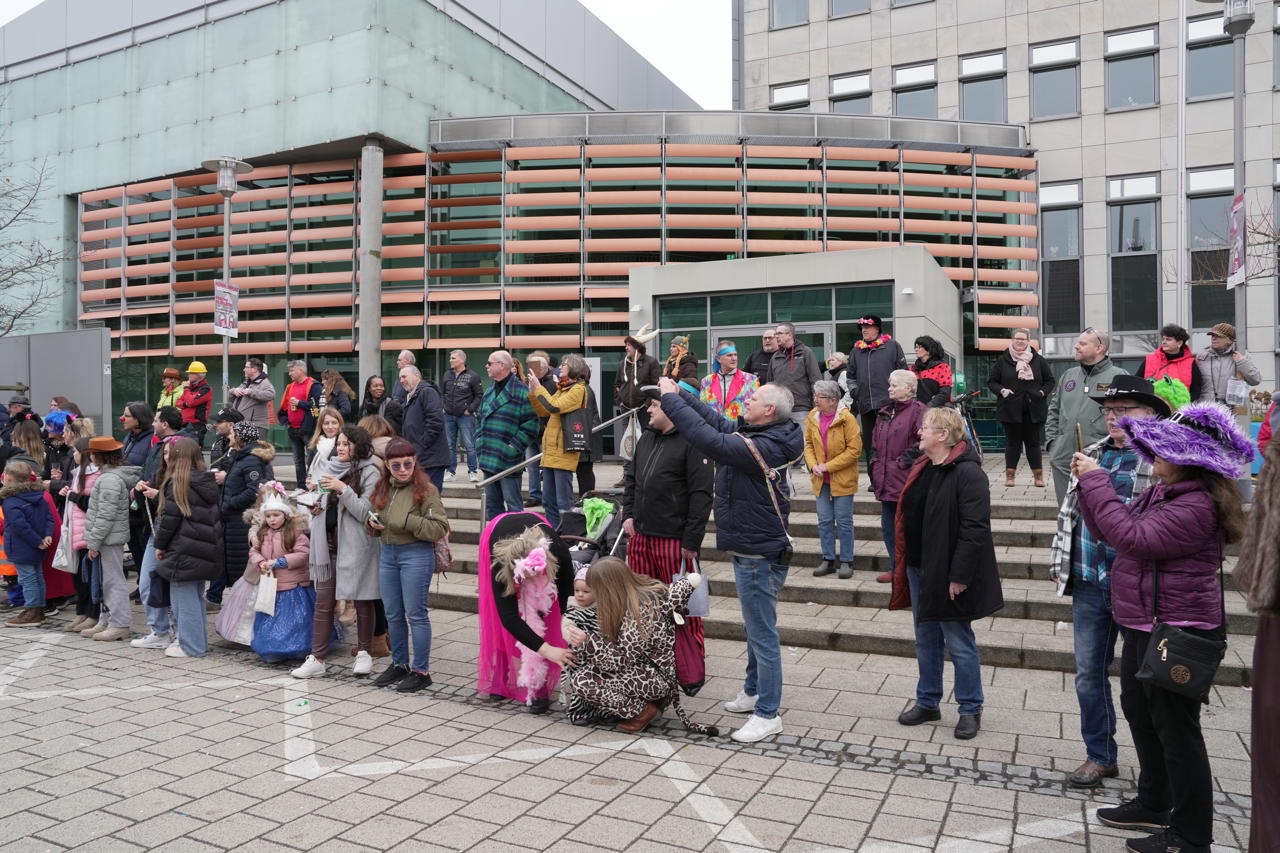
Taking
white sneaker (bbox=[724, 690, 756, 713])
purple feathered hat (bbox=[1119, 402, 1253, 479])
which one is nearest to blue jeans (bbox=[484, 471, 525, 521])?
white sneaker (bbox=[724, 690, 756, 713])

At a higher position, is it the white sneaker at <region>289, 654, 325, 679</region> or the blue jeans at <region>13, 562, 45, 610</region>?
the blue jeans at <region>13, 562, 45, 610</region>

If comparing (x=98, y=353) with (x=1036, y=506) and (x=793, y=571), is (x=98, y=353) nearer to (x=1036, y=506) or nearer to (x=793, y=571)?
(x=793, y=571)

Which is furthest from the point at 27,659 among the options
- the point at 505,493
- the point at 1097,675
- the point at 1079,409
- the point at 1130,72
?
the point at 1130,72

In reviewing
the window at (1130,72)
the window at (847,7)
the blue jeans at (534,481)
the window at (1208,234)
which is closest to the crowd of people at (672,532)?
the blue jeans at (534,481)

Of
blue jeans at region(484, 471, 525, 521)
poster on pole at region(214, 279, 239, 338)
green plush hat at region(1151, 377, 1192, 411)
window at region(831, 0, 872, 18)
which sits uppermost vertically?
window at region(831, 0, 872, 18)

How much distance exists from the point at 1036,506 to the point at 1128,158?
18.9m

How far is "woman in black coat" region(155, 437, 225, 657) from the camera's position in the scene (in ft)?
23.5

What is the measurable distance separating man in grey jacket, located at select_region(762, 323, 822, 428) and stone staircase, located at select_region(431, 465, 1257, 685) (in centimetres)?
114

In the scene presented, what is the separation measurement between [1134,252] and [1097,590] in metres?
22.6

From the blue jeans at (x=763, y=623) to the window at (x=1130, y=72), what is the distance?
23.7 m

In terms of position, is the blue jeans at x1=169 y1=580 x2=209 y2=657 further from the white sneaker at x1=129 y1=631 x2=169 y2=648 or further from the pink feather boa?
the pink feather boa

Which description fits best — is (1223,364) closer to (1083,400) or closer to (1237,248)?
(1237,248)

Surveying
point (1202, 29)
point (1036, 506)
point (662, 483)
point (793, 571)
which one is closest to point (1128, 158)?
point (1202, 29)

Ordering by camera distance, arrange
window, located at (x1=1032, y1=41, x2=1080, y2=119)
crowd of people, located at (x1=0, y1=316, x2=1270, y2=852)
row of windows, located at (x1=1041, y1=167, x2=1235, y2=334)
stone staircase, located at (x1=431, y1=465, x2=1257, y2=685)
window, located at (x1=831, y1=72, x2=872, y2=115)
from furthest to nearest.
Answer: window, located at (x1=831, y1=72, x2=872, y2=115) → window, located at (x1=1032, y1=41, x2=1080, y2=119) → row of windows, located at (x1=1041, y1=167, x2=1235, y2=334) → stone staircase, located at (x1=431, y1=465, x2=1257, y2=685) → crowd of people, located at (x1=0, y1=316, x2=1270, y2=852)
